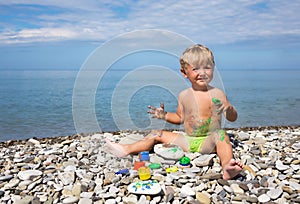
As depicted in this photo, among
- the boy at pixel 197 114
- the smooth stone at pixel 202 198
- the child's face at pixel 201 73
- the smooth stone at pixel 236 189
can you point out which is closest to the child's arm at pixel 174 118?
the boy at pixel 197 114

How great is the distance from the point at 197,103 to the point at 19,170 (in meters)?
2.47

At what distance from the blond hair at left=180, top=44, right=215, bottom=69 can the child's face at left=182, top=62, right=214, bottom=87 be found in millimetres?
42

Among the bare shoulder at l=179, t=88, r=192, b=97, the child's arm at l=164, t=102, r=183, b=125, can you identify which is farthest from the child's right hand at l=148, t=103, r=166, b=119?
the bare shoulder at l=179, t=88, r=192, b=97

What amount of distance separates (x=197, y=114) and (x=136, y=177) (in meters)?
1.27

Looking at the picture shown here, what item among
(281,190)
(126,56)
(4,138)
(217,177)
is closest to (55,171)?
(126,56)

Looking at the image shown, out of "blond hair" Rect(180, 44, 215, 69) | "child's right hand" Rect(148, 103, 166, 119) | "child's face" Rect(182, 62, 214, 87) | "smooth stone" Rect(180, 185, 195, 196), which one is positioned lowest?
"smooth stone" Rect(180, 185, 195, 196)

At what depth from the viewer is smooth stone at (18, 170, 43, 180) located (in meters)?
3.63

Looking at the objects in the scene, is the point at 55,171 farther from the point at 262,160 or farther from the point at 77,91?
the point at 262,160

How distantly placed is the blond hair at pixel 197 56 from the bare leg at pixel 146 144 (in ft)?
3.44

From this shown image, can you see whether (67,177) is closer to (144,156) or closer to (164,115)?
(144,156)

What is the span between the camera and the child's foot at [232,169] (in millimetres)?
3344

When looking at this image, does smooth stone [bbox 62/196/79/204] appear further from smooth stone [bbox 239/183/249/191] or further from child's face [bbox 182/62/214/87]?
child's face [bbox 182/62/214/87]

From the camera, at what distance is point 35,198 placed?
125 inches

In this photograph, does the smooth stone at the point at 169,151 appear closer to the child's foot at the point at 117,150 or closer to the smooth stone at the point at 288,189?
the child's foot at the point at 117,150
